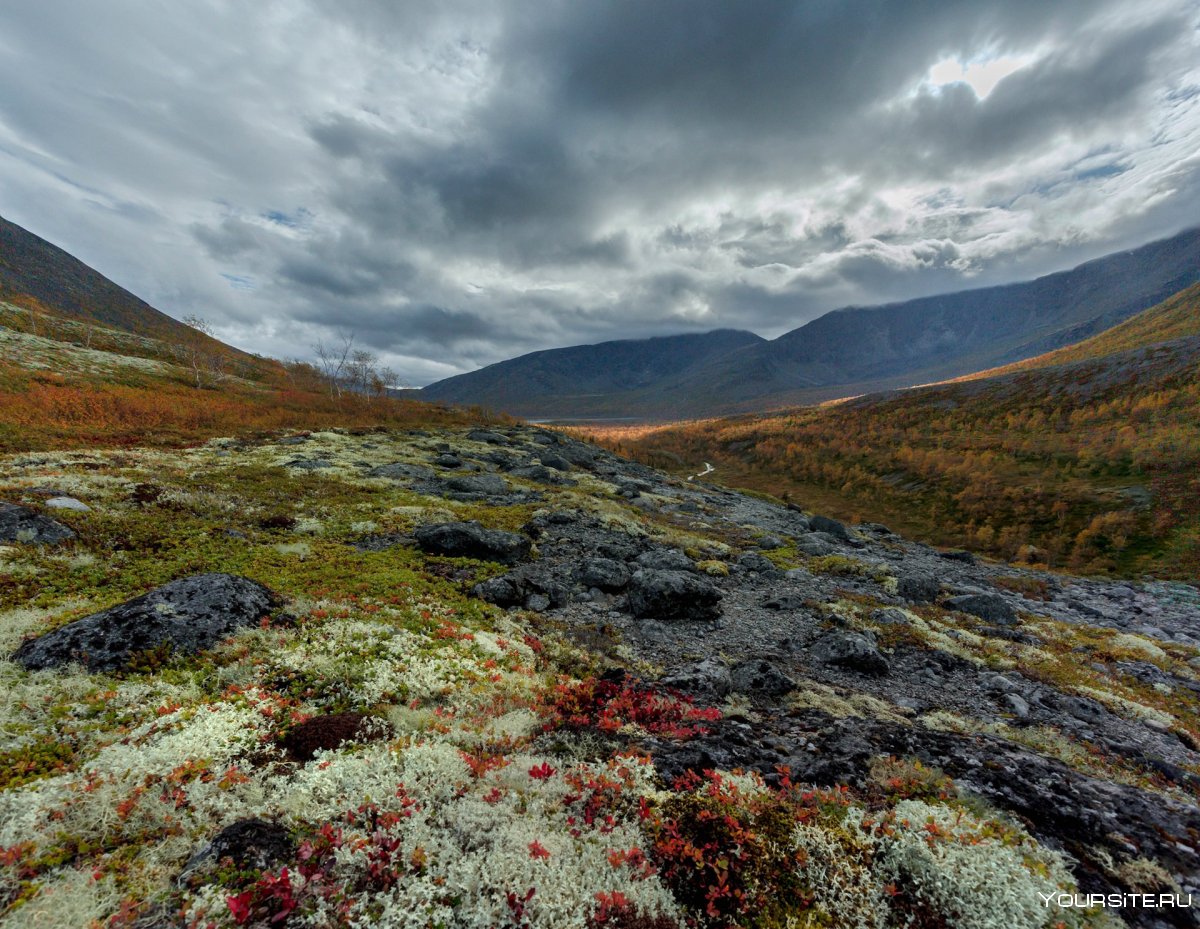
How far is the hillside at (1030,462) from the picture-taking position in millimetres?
36281

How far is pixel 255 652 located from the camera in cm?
962

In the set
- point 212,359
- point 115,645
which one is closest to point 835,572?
point 115,645

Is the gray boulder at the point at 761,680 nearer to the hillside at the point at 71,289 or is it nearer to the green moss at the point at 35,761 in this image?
the green moss at the point at 35,761

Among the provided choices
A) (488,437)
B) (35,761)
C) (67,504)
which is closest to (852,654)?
(35,761)

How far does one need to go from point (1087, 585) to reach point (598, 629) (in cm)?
3518

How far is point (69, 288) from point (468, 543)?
180m

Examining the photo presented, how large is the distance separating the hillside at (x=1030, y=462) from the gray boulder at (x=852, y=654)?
32.7 meters

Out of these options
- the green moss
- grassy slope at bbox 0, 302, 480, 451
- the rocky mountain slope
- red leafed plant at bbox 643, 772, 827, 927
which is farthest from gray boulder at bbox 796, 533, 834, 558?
grassy slope at bbox 0, 302, 480, 451

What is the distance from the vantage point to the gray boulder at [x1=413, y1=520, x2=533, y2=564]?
64.6 ft

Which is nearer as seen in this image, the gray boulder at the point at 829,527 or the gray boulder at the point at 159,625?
the gray boulder at the point at 159,625

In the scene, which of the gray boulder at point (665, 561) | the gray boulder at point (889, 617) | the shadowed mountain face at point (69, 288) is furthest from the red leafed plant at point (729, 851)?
the shadowed mountain face at point (69, 288)

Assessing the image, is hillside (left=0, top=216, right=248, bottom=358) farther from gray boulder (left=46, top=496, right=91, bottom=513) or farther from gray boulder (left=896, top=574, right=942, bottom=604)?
gray boulder (left=896, top=574, right=942, bottom=604)

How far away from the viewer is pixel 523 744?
8086mm

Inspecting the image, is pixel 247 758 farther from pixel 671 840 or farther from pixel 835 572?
pixel 835 572
